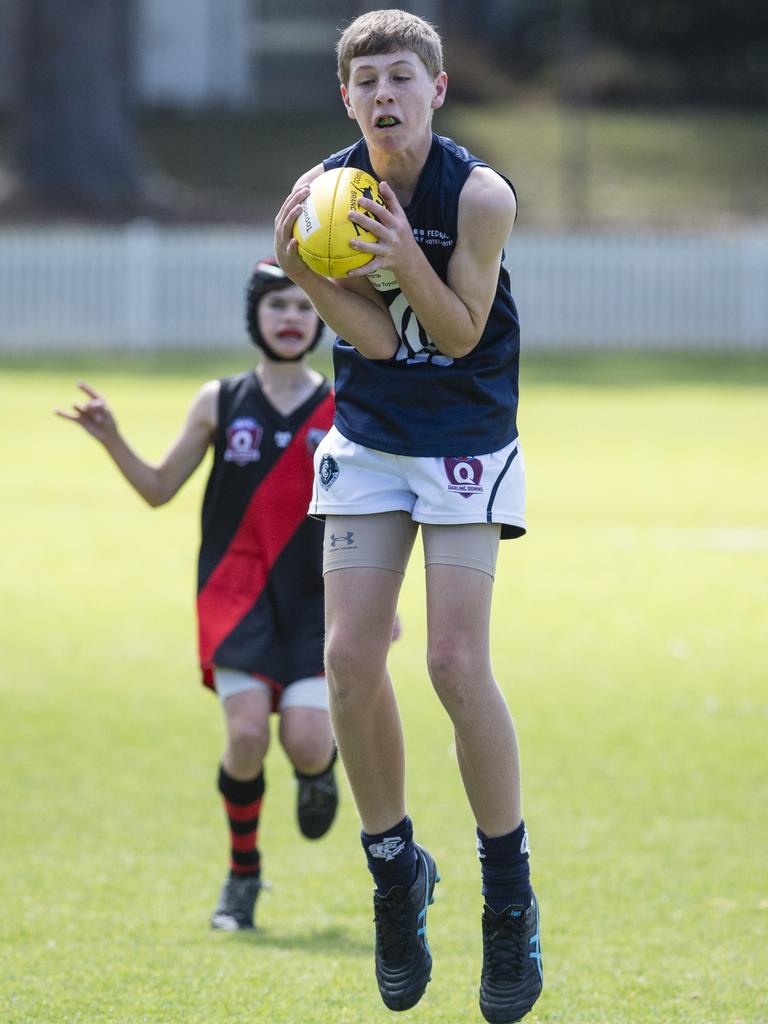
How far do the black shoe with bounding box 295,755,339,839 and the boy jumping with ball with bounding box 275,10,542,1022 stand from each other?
1.78 meters

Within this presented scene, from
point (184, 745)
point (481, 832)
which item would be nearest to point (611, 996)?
point (481, 832)

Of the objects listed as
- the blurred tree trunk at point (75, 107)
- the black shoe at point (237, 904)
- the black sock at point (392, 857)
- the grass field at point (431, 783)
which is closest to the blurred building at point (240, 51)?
the blurred tree trunk at point (75, 107)

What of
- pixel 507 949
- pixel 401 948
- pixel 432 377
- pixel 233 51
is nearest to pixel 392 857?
pixel 401 948

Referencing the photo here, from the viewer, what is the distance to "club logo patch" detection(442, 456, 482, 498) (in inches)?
179

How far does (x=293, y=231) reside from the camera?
175 inches

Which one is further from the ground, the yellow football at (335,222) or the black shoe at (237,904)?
the yellow football at (335,222)

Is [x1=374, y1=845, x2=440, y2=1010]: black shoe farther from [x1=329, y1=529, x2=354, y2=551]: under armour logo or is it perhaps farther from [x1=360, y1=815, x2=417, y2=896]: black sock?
[x1=329, y1=529, x2=354, y2=551]: under armour logo

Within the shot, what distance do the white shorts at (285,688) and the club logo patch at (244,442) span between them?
2.66 feet

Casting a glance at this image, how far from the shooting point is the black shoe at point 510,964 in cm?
441

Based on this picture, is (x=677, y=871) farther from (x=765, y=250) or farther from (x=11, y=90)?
(x=11, y=90)

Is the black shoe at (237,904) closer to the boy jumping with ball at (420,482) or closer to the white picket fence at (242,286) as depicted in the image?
the boy jumping with ball at (420,482)

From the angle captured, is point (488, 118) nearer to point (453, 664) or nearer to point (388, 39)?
point (388, 39)

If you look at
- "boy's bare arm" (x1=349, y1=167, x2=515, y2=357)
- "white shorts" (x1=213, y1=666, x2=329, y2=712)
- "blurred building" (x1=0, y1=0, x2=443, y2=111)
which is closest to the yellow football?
"boy's bare arm" (x1=349, y1=167, x2=515, y2=357)

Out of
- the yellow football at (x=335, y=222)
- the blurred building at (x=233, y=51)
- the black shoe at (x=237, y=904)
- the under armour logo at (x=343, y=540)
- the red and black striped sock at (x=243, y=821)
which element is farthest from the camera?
the blurred building at (x=233, y=51)
